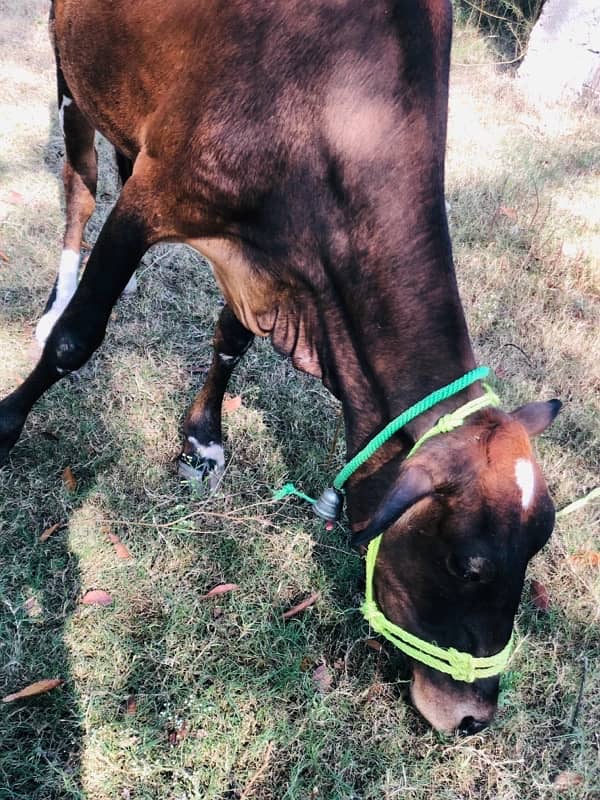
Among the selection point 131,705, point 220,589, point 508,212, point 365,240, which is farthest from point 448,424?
point 508,212

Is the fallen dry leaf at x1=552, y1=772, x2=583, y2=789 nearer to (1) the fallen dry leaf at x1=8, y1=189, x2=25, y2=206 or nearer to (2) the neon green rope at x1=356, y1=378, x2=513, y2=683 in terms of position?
(2) the neon green rope at x1=356, y1=378, x2=513, y2=683

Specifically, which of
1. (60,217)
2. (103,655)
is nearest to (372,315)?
(103,655)

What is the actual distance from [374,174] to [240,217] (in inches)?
18.5

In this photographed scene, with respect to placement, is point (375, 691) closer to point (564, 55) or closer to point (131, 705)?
point (131, 705)

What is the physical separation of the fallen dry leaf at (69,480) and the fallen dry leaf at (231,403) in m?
0.84

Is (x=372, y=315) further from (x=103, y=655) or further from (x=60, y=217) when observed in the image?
(x=60, y=217)

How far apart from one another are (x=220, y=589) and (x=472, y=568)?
123cm

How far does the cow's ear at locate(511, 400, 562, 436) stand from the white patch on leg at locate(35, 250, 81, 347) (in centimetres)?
236

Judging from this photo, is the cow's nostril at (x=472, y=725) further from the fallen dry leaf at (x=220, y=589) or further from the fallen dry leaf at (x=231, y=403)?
the fallen dry leaf at (x=231, y=403)

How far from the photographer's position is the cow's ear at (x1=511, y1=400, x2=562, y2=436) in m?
2.05

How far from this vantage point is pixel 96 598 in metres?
2.56

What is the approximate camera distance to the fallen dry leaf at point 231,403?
3.50 metres

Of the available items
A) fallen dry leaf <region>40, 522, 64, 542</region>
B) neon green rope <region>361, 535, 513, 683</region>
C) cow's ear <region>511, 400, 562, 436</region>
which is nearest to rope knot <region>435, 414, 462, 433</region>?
cow's ear <region>511, 400, 562, 436</region>

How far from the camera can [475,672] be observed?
1.92 meters
